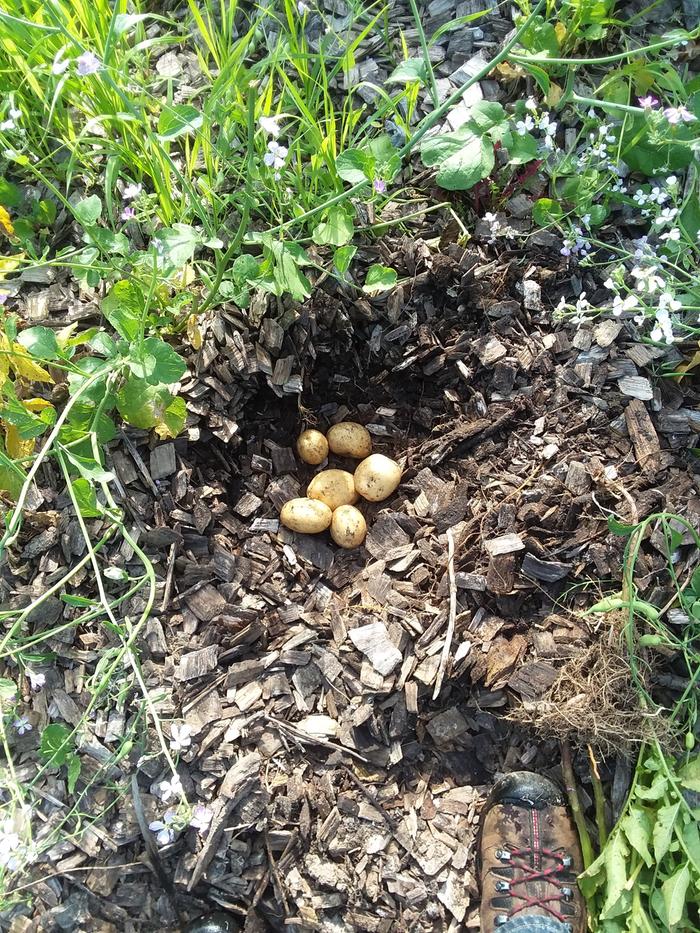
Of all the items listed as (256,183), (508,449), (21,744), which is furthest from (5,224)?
(508,449)

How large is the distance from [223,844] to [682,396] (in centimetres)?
161

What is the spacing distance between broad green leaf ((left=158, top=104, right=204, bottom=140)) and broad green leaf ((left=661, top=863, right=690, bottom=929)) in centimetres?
186

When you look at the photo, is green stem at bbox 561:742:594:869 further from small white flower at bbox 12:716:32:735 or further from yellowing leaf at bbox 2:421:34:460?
yellowing leaf at bbox 2:421:34:460

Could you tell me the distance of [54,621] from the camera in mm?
1752

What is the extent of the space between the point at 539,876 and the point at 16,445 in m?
1.68

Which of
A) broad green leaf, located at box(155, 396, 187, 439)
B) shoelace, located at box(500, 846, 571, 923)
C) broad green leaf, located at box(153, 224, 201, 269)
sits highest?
broad green leaf, located at box(153, 224, 201, 269)

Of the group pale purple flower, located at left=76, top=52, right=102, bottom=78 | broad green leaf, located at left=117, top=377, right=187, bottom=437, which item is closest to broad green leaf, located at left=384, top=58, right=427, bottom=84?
pale purple flower, located at left=76, top=52, right=102, bottom=78

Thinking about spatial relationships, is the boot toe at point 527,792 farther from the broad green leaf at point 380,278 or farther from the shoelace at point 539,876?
the broad green leaf at point 380,278

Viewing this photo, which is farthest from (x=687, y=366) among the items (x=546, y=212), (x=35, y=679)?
(x=35, y=679)

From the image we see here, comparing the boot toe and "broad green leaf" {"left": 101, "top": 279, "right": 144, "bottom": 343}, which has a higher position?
"broad green leaf" {"left": 101, "top": 279, "right": 144, "bottom": 343}

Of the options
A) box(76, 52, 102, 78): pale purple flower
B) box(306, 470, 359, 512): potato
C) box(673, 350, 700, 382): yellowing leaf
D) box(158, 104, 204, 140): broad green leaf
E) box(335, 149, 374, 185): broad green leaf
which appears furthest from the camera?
box(306, 470, 359, 512): potato

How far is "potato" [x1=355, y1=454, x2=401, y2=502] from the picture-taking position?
1.93 m

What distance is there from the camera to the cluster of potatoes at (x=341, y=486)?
6.26 ft

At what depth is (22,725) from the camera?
169cm
